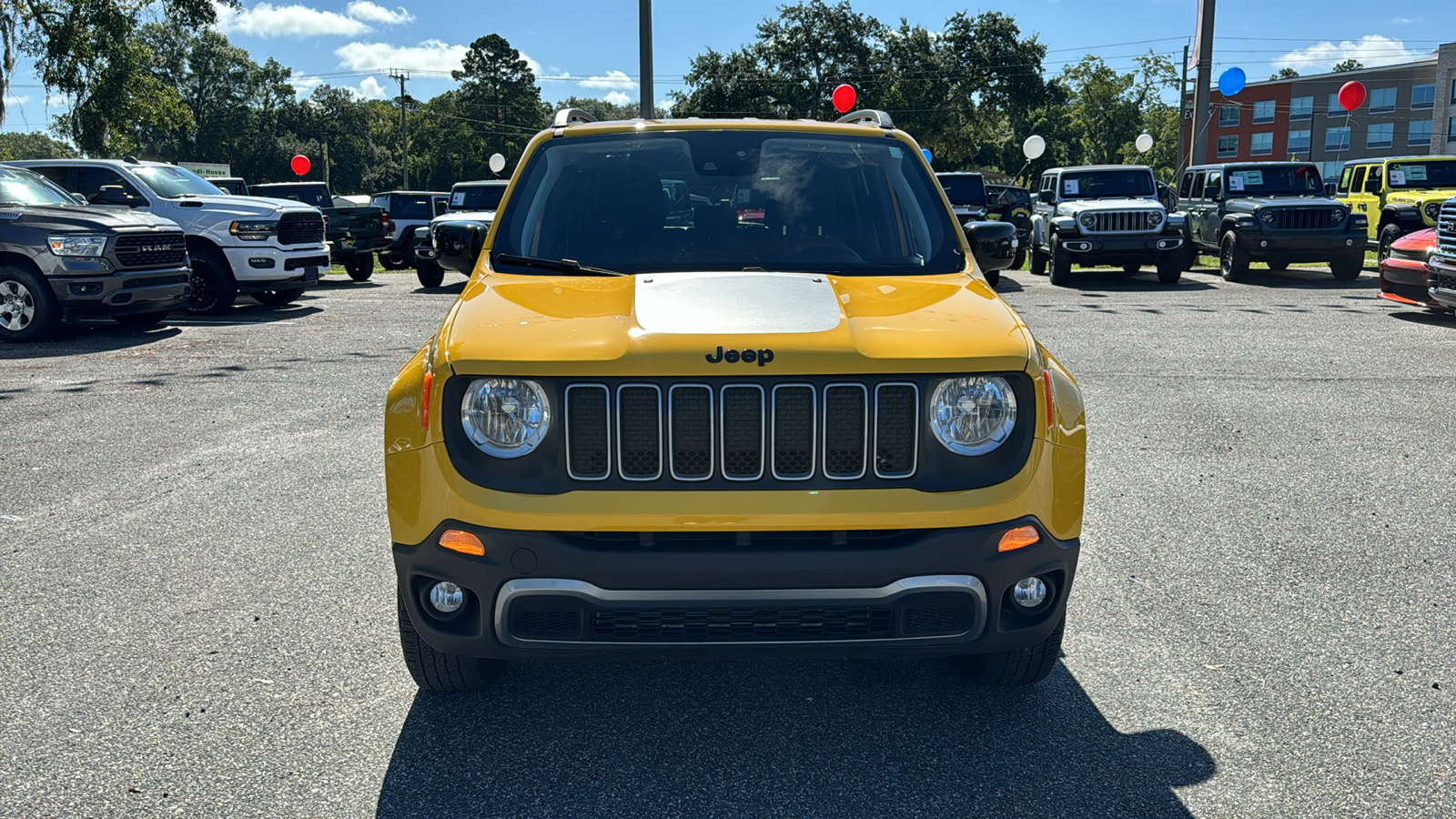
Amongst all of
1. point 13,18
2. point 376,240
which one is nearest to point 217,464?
point 376,240

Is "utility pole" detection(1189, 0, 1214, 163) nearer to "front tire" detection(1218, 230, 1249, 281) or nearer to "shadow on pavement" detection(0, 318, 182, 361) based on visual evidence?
"front tire" detection(1218, 230, 1249, 281)

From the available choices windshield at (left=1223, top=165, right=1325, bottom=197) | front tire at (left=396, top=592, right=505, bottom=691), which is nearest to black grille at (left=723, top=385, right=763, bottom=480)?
front tire at (left=396, top=592, right=505, bottom=691)

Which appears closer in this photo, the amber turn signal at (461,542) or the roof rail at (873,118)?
the amber turn signal at (461,542)

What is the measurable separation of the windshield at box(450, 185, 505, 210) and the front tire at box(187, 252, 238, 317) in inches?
236

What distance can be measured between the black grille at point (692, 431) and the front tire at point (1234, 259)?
Result: 17842 mm

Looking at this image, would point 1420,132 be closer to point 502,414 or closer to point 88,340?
point 88,340

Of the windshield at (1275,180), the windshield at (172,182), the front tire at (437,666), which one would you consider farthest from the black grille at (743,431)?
the windshield at (1275,180)

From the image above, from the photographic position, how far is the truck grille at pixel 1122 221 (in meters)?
18.3

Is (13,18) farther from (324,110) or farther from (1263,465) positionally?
(324,110)

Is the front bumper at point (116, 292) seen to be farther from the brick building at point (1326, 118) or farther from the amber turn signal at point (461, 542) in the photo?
the brick building at point (1326, 118)

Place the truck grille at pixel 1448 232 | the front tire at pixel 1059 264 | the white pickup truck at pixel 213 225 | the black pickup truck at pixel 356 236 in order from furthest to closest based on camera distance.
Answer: the black pickup truck at pixel 356 236 → the front tire at pixel 1059 264 → the white pickup truck at pixel 213 225 → the truck grille at pixel 1448 232

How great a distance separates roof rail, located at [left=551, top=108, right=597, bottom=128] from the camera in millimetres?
4621

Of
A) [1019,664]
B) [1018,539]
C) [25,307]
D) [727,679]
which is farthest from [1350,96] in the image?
[1018,539]

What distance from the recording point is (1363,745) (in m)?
3.18
